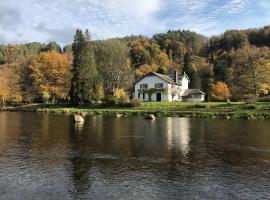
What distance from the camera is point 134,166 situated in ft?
76.4

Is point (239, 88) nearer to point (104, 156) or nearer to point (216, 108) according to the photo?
point (216, 108)

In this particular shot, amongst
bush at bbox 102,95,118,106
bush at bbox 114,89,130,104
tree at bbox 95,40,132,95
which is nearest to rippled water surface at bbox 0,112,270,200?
bush at bbox 102,95,118,106

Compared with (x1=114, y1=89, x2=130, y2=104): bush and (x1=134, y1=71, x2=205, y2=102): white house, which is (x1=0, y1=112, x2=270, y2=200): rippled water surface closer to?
(x1=114, y1=89, x2=130, y2=104): bush

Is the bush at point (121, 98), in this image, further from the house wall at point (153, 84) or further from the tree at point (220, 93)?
the tree at point (220, 93)

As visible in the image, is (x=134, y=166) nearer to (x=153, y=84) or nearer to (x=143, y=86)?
(x=153, y=84)

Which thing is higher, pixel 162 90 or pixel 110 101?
pixel 162 90

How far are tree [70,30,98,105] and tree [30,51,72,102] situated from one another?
1153cm

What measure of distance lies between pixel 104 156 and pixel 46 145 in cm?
759

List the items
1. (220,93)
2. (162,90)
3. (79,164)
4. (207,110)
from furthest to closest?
(220,93), (162,90), (207,110), (79,164)

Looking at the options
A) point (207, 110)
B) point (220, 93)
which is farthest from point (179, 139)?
point (220, 93)

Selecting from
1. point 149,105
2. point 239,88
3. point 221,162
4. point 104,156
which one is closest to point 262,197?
point 221,162

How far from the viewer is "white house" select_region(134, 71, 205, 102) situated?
92.2 m

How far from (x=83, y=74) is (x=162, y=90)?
2086cm

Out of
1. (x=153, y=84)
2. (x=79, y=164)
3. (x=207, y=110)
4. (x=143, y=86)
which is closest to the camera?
(x=79, y=164)
